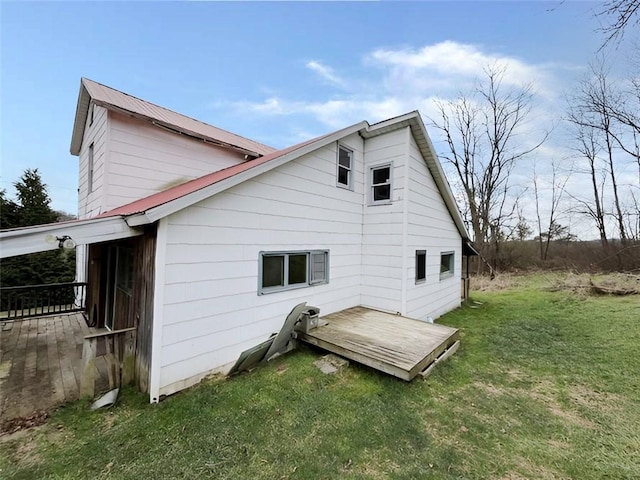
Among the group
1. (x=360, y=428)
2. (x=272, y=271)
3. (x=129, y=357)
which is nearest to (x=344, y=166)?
(x=272, y=271)

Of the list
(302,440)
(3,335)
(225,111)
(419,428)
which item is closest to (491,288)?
(419,428)

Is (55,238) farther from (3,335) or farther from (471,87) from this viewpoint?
(471,87)

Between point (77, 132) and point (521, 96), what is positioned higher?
point (521, 96)

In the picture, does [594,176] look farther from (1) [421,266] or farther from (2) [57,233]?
(2) [57,233]

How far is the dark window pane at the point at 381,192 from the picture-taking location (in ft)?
23.0

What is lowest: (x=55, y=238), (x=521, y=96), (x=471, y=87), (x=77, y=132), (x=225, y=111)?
(x=55, y=238)

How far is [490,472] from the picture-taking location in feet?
8.70

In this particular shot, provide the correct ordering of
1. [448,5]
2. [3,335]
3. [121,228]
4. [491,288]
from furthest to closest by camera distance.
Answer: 1. [491,288]
2. [448,5]
3. [3,335]
4. [121,228]

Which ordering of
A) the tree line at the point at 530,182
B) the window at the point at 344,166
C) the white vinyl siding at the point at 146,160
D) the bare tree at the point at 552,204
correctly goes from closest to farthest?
the white vinyl siding at the point at 146,160, the window at the point at 344,166, the tree line at the point at 530,182, the bare tree at the point at 552,204

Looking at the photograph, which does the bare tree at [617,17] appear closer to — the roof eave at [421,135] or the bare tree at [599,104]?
the roof eave at [421,135]

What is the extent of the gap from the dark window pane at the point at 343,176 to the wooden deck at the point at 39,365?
5.98 metres

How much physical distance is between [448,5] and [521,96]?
16404 mm

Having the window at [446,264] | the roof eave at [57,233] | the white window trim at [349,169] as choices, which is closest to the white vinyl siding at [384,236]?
the white window trim at [349,169]

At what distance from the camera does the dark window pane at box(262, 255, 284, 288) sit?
507 centimetres
